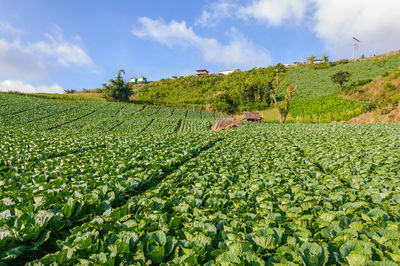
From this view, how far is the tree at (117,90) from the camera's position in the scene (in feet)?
207

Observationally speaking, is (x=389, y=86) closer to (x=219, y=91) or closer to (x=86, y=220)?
(x=219, y=91)

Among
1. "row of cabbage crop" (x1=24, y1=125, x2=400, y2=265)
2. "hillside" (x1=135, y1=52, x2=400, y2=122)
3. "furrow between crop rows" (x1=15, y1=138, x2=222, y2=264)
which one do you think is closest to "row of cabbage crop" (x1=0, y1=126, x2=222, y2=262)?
"furrow between crop rows" (x1=15, y1=138, x2=222, y2=264)

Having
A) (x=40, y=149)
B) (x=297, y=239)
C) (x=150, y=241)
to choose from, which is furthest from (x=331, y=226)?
(x=40, y=149)

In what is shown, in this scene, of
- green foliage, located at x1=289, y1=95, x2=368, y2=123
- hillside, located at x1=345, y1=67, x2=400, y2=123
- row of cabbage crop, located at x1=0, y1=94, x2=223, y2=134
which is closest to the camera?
hillside, located at x1=345, y1=67, x2=400, y2=123

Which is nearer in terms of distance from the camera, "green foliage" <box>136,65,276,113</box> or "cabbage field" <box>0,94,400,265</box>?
"cabbage field" <box>0,94,400,265</box>

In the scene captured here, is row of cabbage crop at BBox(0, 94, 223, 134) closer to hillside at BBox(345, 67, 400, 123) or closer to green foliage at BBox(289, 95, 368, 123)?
green foliage at BBox(289, 95, 368, 123)

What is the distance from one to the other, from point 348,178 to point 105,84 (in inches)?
2785

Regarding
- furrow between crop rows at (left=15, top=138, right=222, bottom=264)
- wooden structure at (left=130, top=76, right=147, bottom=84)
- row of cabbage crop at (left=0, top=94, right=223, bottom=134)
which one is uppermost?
wooden structure at (left=130, top=76, right=147, bottom=84)

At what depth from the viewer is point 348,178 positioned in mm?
6621

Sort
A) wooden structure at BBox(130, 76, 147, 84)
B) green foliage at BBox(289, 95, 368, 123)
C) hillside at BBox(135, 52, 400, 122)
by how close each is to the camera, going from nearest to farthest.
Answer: green foliage at BBox(289, 95, 368, 123) → hillside at BBox(135, 52, 400, 122) → wooden structure at BBox(130, 76, 147, 84)

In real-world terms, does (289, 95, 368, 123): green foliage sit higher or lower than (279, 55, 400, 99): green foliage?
lower

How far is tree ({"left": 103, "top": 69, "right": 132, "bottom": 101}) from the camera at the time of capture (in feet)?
207

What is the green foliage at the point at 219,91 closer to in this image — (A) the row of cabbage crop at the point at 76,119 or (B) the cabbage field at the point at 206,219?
(A) the row of cabbage crop at the point at 76,119

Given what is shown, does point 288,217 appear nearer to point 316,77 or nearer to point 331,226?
point 331,226
